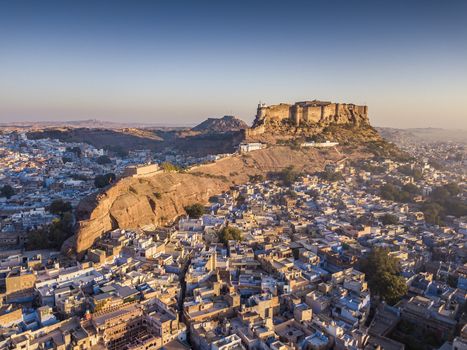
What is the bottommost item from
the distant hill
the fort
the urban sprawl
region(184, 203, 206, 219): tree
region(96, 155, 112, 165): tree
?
the urban sprawl

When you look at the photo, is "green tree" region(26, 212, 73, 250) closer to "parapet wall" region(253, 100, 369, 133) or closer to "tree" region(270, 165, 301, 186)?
"tree" region(270, 165, 301, 186)

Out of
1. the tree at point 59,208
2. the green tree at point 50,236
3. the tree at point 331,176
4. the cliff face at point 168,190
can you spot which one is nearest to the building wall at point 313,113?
the cliff face at point 168,190

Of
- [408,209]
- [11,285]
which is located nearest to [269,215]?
[408,209]

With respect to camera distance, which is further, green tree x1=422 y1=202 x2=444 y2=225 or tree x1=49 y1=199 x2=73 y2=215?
tree x1=49 y1=199 x2=73 y2=215

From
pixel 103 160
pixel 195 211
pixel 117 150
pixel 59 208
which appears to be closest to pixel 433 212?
pixel 195 211

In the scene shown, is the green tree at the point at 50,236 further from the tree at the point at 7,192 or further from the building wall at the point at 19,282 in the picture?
the tree at the point at 7,192

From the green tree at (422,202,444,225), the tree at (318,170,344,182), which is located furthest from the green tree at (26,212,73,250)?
the tree at (318,170,344,182)
